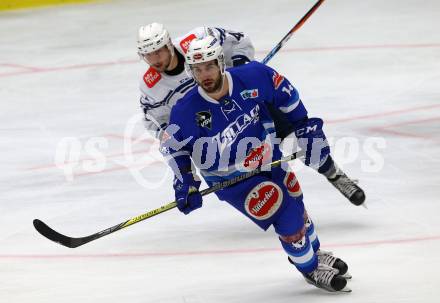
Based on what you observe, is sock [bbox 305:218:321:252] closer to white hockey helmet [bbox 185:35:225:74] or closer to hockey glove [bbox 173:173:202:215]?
hockey glove [bbox 173:173:202:215]

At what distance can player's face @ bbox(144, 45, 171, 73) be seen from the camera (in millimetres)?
5746

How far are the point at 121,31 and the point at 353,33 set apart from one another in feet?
7.90

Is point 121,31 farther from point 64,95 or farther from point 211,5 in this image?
point 64,95

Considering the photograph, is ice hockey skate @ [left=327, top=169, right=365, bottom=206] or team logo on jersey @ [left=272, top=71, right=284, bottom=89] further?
ice hockey skate @ [left=327, top=169, right=365, bottom=206]

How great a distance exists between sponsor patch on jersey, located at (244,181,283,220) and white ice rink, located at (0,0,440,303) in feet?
1.38

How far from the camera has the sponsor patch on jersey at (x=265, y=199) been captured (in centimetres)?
505

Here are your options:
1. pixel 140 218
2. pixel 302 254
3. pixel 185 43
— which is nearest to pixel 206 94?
pixel 140 218

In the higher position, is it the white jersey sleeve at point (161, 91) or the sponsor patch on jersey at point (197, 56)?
the sponsor patch on jersey at point (197, 56)

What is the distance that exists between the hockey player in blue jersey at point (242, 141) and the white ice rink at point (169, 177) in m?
0.34

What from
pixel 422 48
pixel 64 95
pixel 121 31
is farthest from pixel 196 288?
pixel 121 31

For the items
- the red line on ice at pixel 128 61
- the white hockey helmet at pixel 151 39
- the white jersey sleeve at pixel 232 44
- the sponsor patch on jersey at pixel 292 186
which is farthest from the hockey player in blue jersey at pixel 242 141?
the red line on ice at pixel 128 61

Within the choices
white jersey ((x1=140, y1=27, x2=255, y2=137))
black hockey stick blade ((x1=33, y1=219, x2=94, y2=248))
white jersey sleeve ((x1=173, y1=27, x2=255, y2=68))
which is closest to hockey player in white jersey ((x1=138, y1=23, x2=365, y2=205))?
white jersey ((x1=140, y1=27, x2=255, y2=137))

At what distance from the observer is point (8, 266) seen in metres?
→ 5.94

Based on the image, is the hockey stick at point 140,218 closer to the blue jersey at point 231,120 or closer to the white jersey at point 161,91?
the blue jersey at point 231,120
